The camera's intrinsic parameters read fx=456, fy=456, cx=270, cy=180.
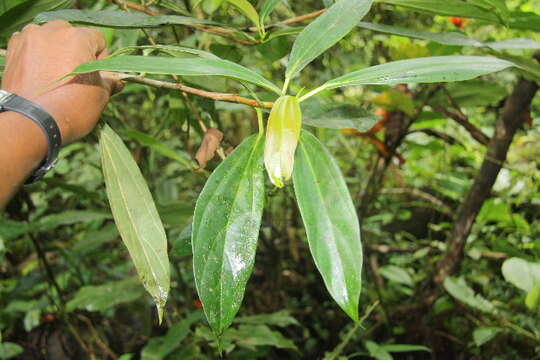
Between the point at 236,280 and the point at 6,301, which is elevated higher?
the point at 236,280

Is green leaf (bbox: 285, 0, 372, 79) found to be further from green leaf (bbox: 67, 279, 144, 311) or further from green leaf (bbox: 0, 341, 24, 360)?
green leaf (bbox: 0, 341, 24, 360)

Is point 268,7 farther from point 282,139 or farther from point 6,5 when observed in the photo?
point 6,5

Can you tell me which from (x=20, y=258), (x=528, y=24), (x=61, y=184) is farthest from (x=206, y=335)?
(x=20, y=258)

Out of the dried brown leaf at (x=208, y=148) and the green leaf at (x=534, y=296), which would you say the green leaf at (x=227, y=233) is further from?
the green leaf at (x=534, y=296)

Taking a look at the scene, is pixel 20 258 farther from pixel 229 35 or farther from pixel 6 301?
pixel 229 35

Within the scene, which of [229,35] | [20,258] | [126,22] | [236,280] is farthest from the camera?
[20,258]

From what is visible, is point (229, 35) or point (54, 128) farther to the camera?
point (229, 35)

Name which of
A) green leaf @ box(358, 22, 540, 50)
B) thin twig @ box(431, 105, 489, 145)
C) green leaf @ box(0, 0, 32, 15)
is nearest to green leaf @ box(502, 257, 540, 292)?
thin twig @ box(431, 105, 489, 145)
